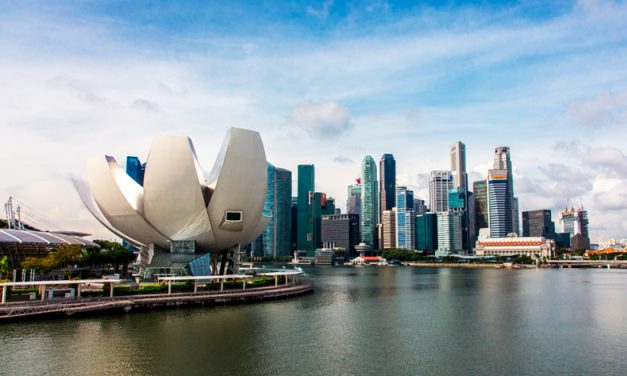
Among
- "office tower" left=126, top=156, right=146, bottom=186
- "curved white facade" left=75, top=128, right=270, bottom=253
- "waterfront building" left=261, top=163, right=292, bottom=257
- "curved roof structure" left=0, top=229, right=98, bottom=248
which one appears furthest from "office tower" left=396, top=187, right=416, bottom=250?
"curved white facade" left=75, top=128, right=270, bottom=253

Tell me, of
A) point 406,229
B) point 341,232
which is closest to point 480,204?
point 406,229

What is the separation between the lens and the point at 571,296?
132 ft

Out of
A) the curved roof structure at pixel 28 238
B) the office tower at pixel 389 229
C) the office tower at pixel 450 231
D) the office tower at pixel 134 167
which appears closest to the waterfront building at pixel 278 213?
the office tower at pixel 389 229

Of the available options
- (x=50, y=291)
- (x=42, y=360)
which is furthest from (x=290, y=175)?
(x=42, y=360)

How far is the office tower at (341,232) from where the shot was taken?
17750 cm

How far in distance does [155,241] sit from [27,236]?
14838mm

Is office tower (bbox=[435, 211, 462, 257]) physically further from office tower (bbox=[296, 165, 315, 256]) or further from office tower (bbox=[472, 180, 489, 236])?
office tower (bbox=[296, 165, 315, 256])

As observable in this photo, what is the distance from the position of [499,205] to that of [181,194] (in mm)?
158989

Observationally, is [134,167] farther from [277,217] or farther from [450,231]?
[450,231]

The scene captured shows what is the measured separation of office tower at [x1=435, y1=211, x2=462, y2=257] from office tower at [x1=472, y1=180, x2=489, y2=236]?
14993 millimetres

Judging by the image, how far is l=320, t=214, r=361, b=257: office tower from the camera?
582ft

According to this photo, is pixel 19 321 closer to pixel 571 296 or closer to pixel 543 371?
pixel 543 371

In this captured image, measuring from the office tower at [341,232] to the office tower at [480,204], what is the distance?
4859 centimetres

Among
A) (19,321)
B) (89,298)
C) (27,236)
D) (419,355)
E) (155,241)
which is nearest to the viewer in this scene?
(419,355)
